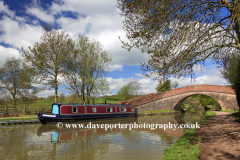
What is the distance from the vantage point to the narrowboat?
1314 centimetres

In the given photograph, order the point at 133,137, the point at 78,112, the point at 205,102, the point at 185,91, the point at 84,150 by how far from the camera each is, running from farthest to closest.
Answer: the point at 205,102 → the point at 185,91 → the point at 78,112 → the point at 133,137 → the point at 84,150

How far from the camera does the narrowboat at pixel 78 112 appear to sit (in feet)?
43.1

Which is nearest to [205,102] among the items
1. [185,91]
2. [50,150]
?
[185,91]

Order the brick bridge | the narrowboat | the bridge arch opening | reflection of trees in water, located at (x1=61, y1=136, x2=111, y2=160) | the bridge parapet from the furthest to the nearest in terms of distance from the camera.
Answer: the bridge arch opening → the brick bridge → the bridge parapet → the narrowboat → reflection of trees in water, located at (x1=61, y1=136, x2=111, y2=160)

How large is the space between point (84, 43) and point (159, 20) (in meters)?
16.1

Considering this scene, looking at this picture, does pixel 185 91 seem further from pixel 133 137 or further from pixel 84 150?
pixel 84 150

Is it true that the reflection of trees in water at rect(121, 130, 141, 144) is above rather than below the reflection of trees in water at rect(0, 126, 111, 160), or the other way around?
below

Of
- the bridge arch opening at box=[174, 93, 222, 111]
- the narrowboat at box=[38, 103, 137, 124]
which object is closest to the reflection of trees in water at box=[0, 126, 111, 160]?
the narrowboat at box=[38, 103, 137, 124]

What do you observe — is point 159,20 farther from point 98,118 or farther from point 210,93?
point 210,93

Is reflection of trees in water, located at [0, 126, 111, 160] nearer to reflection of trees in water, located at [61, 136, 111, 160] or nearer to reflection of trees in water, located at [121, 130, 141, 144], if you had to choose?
reflection of trees in water, located at [61, 136, 111, 160]

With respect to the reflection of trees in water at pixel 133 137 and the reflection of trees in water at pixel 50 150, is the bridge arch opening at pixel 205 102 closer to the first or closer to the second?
the reflection of trees in water at pixel 133 137

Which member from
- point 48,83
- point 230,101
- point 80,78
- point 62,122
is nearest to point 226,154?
point 62,122

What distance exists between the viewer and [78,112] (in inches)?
583

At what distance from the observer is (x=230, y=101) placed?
20906 millimetres
